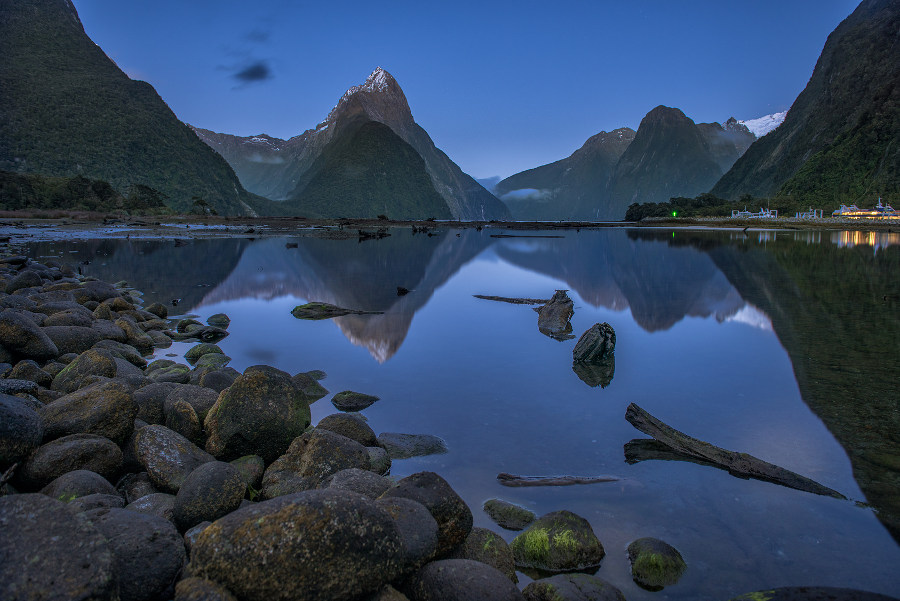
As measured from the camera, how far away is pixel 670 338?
17531 millimetres

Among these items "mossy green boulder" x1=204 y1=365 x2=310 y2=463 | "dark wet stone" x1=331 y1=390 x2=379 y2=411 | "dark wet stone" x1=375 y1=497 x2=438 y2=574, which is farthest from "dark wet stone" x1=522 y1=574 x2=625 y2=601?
"dark wet stone" x1=331 y1=390 x2=379 y2=411

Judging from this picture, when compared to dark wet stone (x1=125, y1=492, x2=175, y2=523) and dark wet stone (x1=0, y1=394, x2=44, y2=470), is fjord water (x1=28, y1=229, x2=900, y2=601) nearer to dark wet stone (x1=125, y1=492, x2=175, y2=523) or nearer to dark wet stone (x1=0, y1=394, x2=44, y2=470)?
dark wet stone (x1=125, y1=492, x2=175, y2=523)

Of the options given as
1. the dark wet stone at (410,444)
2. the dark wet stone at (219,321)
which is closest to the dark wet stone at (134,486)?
the dark wet stone at (410,444)

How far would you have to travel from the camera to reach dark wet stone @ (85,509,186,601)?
13.1 feet

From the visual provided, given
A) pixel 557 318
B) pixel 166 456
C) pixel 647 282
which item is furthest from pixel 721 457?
pixel 647 282

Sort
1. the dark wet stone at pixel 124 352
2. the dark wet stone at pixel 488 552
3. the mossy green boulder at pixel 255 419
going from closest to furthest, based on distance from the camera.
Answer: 1. the dark wet stone at pixel 488 552
2. the mossy green boulder at pixel 255 419
3. the dark wet stone at pixel 124 352

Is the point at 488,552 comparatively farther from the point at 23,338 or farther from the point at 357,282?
the point at 357,282

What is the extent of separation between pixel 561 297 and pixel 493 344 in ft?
18.7

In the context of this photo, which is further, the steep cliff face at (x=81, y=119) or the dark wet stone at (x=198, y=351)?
the steep cliff face at (x=81, y=119)

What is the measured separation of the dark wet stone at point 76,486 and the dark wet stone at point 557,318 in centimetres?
1398

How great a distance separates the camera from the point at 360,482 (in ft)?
19.3

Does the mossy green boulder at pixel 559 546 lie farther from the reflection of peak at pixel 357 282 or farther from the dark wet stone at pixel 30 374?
the reflection of peak at pixel 357 282

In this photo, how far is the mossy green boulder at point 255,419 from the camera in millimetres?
6984

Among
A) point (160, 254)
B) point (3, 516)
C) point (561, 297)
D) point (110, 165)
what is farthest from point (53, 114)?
point (3, 516)
